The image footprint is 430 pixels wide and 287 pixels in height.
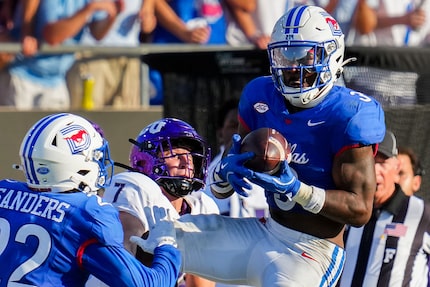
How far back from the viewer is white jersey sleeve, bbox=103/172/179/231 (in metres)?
4.56

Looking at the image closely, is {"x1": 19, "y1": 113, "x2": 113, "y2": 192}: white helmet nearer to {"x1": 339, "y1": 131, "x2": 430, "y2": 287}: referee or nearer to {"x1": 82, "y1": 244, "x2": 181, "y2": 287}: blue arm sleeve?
{"x1": 82, "y1": 244, "x2": 181, "y2": 287}: blue arm sleeve

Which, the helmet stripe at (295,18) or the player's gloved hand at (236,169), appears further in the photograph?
the helmet stripe at (295,18)

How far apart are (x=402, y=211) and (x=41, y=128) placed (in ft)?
8.25

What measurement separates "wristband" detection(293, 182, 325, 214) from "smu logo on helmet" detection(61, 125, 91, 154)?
843 millimetres

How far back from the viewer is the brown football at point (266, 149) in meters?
4.27

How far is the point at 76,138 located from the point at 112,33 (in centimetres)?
429

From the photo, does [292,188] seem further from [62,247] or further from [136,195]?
[62,247]

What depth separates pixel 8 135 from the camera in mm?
7707

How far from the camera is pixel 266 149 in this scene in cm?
428

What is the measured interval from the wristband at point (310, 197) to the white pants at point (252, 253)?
0.25m

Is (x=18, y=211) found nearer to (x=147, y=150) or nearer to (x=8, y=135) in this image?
(x=147, y=150)

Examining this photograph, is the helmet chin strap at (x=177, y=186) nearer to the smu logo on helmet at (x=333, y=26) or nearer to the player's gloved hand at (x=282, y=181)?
the player's gloved hand at (x=282, y=181)

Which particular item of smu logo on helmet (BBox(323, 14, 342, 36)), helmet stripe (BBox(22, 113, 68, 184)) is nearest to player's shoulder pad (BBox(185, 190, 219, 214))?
smu logo on helmet (BBox(323, 14, 342, 36))

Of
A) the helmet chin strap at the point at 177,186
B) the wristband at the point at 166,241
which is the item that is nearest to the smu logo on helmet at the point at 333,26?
the helmet chin strap at the point at 177,186
